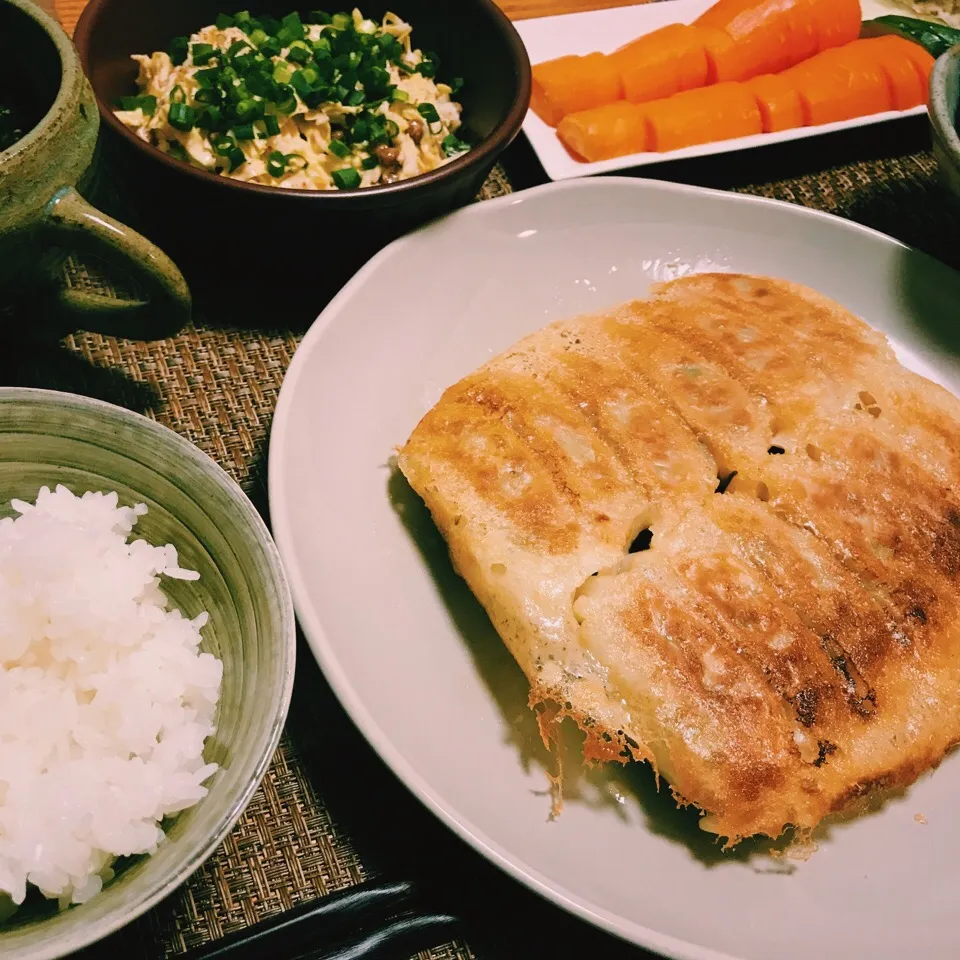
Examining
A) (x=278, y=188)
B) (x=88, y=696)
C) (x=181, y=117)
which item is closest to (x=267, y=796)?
(x=88, y=696)

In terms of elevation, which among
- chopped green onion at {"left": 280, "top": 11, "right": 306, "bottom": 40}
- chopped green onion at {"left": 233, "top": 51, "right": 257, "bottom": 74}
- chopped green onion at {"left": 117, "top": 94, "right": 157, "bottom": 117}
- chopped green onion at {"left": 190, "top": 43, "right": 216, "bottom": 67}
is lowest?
chopped green onion at {"left": 117, "top": 94, "right": 157, "bottom": 117}

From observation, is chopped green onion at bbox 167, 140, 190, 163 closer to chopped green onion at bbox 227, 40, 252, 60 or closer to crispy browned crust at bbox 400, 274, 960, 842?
chopped green onion at bbox 227, 40, 252, 60

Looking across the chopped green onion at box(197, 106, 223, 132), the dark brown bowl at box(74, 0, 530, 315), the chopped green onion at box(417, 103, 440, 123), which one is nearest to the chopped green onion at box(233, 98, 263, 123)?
the chopped green onion at box(197, 106, 223, 132)

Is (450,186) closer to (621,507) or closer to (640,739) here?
(621,507)

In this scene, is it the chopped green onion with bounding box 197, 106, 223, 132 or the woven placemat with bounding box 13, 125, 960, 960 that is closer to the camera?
the woven placemat with bounding box 13, 125, 960, 960

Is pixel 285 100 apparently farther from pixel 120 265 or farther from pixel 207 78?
pixel 120 265

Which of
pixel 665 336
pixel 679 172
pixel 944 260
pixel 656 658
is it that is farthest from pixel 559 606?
pixel 944 260

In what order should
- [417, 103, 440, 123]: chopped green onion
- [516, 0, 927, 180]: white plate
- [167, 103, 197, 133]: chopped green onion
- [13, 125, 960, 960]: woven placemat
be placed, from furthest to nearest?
1. [516, 0, 927, 180]: white plate
2. [417, 103, 440, 123]: chopped green onion
3. [167, 103, 197, 133]: chopped green onion
4. [13, 125, 960, 960]: woven placemat

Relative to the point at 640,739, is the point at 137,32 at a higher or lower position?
higher

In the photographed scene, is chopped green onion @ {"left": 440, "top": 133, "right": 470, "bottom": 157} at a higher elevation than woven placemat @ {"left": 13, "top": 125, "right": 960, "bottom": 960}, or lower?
higher
